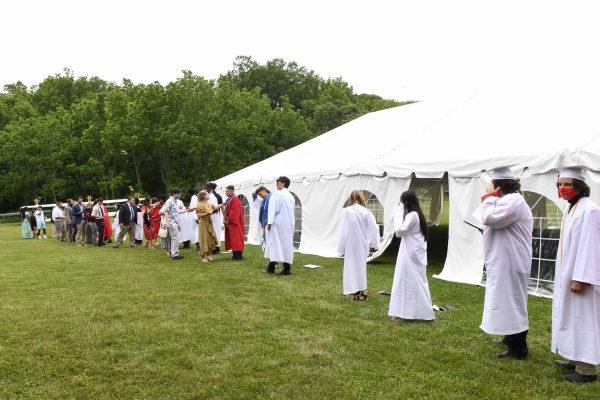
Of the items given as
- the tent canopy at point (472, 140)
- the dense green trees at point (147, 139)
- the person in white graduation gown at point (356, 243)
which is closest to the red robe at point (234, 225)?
the tent canopy at point (472, 140)

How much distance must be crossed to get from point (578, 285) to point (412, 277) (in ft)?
7.54

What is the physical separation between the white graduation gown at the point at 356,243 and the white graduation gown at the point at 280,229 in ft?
7.67

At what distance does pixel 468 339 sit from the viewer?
5.62 metres

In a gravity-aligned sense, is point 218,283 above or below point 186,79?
below

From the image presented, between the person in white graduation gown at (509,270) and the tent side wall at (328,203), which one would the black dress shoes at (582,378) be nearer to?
the person in white graduation gown at (509,270)

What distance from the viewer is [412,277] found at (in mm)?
6324

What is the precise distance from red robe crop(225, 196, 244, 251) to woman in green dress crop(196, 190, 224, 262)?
39 cm

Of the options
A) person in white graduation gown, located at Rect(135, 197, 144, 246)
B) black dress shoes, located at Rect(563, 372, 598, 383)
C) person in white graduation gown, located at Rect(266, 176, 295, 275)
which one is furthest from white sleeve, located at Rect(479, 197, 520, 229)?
person in white graduation gown, located at Rect(135, 197, 144, 246)

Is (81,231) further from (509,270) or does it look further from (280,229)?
(509,270)

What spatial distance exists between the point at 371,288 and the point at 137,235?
1013cm

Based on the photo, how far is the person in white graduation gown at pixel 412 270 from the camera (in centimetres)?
631

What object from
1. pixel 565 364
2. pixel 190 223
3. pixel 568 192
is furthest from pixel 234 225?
pixel 568 192

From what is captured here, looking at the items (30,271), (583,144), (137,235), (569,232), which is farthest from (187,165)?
(569,232)

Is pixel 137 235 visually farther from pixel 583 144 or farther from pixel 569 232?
pixel 569 232
